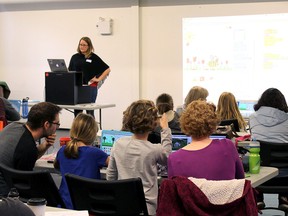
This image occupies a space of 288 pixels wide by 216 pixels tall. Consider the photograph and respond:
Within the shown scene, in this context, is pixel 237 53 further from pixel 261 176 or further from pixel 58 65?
pixel 261 176

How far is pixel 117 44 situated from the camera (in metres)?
9.23

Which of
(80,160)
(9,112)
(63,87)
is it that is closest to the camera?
(80,160)

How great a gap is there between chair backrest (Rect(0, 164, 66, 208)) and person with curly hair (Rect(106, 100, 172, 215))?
350mm

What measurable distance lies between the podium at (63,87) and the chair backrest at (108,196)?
351 cm

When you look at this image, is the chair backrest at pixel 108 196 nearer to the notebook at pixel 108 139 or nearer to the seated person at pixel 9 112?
the notebook at pixel 108 139

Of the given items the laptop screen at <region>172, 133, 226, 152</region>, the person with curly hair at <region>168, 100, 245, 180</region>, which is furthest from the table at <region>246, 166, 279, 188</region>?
the laptop screen at <region>172, 133, 226, 152</region>

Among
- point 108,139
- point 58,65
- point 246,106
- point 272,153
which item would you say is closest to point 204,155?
point 108,139

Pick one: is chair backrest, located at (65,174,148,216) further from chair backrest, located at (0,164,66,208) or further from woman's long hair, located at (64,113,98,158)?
woman's long hair, located at (64,113,98,158)

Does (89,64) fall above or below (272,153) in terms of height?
above

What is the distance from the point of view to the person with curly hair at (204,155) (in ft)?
8.05

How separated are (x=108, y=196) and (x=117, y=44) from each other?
689cm

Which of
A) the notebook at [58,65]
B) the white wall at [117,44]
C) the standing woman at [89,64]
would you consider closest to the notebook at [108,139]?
the notebook at [58,65]

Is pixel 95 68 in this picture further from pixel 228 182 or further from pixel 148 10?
pixel 228 182

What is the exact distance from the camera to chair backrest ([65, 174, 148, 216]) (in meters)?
2.47
